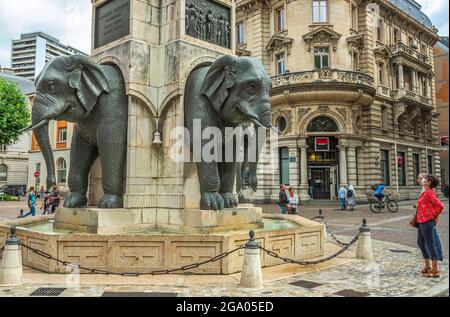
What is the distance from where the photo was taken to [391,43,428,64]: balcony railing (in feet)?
123

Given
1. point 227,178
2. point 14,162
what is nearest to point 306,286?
point 227,178

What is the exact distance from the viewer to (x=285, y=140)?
31.7 meters

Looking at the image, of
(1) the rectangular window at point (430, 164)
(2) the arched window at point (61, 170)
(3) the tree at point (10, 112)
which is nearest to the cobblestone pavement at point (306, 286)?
(3) the tree at point (10, 112)

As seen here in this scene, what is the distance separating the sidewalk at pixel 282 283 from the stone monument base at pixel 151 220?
1110mm

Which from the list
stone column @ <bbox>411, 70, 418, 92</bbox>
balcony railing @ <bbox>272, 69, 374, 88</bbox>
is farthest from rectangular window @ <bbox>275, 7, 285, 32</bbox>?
stone column @ <bbox>411, 70, 418, 92</bbox>

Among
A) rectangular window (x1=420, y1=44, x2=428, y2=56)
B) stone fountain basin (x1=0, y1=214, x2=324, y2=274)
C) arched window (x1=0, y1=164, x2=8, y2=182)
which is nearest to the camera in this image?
stone fountain basin (x1=0, y1=214, x2=324, y2=274)

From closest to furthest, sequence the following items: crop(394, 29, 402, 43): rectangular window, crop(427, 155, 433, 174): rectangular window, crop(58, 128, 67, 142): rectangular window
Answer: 1. crop(394, 29, 402, 43): rectangular window
2. crop(427, 155, 433, 174): rectangular window
3. crop(58, 128, 67, 142): rectangular window

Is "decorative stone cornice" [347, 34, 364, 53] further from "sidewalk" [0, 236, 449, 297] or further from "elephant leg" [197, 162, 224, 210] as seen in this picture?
"elephant leg" [197, 162, 224, 210]

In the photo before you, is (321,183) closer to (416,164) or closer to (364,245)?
(416,164)

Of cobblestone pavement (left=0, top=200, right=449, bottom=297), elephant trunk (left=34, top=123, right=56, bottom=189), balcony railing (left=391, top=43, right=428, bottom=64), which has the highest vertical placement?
balcony railing (left=391, top=43, right=428, bottom=64)

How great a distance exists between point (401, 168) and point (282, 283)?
35.9 m

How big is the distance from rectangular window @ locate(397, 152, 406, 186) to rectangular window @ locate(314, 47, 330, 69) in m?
12.6

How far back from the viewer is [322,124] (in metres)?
31.6
